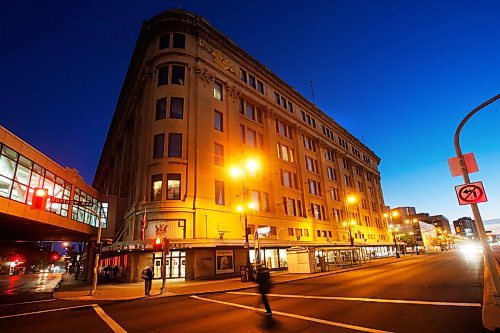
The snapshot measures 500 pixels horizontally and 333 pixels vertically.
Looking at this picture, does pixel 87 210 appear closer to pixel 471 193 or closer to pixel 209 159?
pixel 209 159

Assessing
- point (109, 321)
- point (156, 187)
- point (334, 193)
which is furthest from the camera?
point (334, 193)

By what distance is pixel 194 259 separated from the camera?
2602cm

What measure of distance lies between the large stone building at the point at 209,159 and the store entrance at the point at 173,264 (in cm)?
10

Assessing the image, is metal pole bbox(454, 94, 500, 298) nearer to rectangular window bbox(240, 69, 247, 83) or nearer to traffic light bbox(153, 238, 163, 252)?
traffic light bbox(153, 238, 163, 252)

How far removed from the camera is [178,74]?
107 ft

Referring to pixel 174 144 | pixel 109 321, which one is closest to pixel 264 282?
pixel 109 321

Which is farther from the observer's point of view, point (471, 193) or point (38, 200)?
point (38, 200)

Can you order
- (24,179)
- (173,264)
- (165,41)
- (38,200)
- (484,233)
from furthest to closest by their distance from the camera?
(165,41) → (173,264) → (24,179) → (38,200) → (484,233)

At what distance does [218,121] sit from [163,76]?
8.19 meters

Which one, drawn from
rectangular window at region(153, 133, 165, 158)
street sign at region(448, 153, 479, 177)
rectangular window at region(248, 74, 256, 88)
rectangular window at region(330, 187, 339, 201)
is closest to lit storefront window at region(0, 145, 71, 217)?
rectangular window at region(153, 133, 165, 158)

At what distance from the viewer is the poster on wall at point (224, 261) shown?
27.5 m

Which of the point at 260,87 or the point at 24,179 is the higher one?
the point at 260,87

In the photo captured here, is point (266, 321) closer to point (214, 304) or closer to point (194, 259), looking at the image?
point (214, 304)

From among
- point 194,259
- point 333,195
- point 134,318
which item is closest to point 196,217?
point 194,259
